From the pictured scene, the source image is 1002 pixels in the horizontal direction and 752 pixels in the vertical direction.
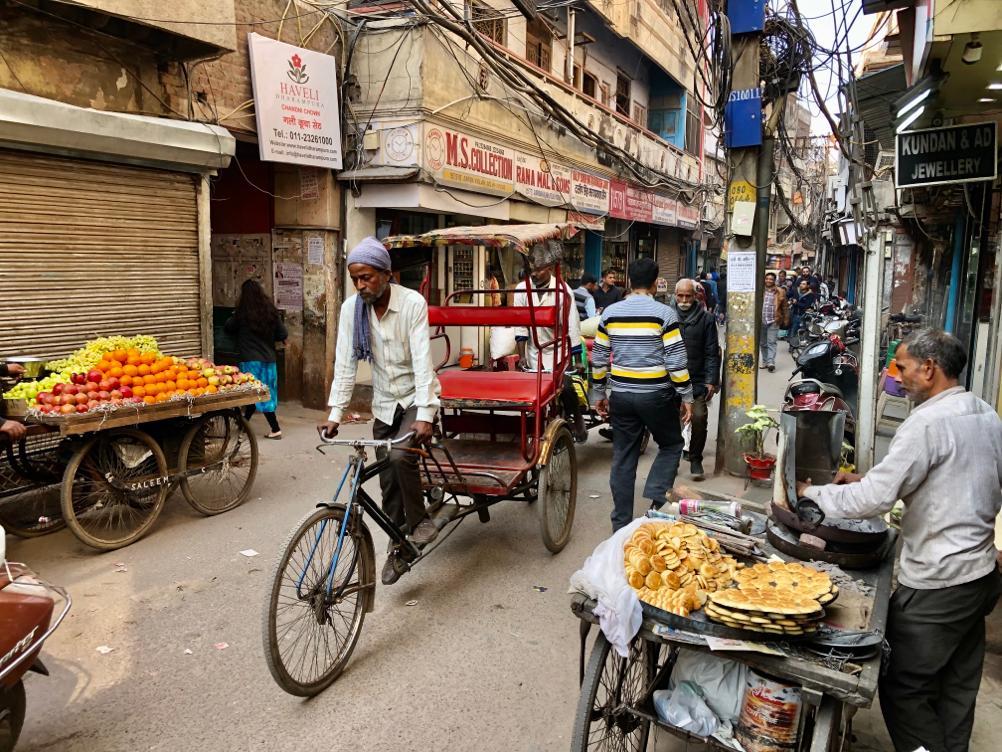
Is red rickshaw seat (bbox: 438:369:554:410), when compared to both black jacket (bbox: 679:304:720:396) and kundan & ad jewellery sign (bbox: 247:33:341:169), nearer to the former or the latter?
black jacket (bbox: 679:304:720:396)

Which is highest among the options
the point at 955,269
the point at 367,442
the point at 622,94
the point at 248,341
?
the point at 622,94

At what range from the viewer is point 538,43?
47.2ft

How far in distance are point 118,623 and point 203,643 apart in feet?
2.03

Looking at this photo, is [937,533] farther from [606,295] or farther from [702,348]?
[606,295]

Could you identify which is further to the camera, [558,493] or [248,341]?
[248,341]

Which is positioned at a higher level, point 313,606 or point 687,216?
point 687,216

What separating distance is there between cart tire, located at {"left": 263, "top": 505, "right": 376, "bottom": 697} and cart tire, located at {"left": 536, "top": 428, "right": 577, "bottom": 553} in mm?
1511

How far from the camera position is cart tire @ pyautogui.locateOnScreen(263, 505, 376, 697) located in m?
3.15

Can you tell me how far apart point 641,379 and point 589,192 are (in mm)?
11552

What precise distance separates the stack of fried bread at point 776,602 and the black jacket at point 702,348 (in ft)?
15.2

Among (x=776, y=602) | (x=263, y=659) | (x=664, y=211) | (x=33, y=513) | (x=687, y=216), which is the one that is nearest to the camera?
(x=776, y=602)

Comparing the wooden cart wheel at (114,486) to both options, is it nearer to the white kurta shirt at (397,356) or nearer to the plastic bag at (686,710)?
the white kurta shirt at (397,356)

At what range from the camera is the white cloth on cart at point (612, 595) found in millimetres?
2393

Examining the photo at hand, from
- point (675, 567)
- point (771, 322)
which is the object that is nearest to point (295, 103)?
point (675, 567)
